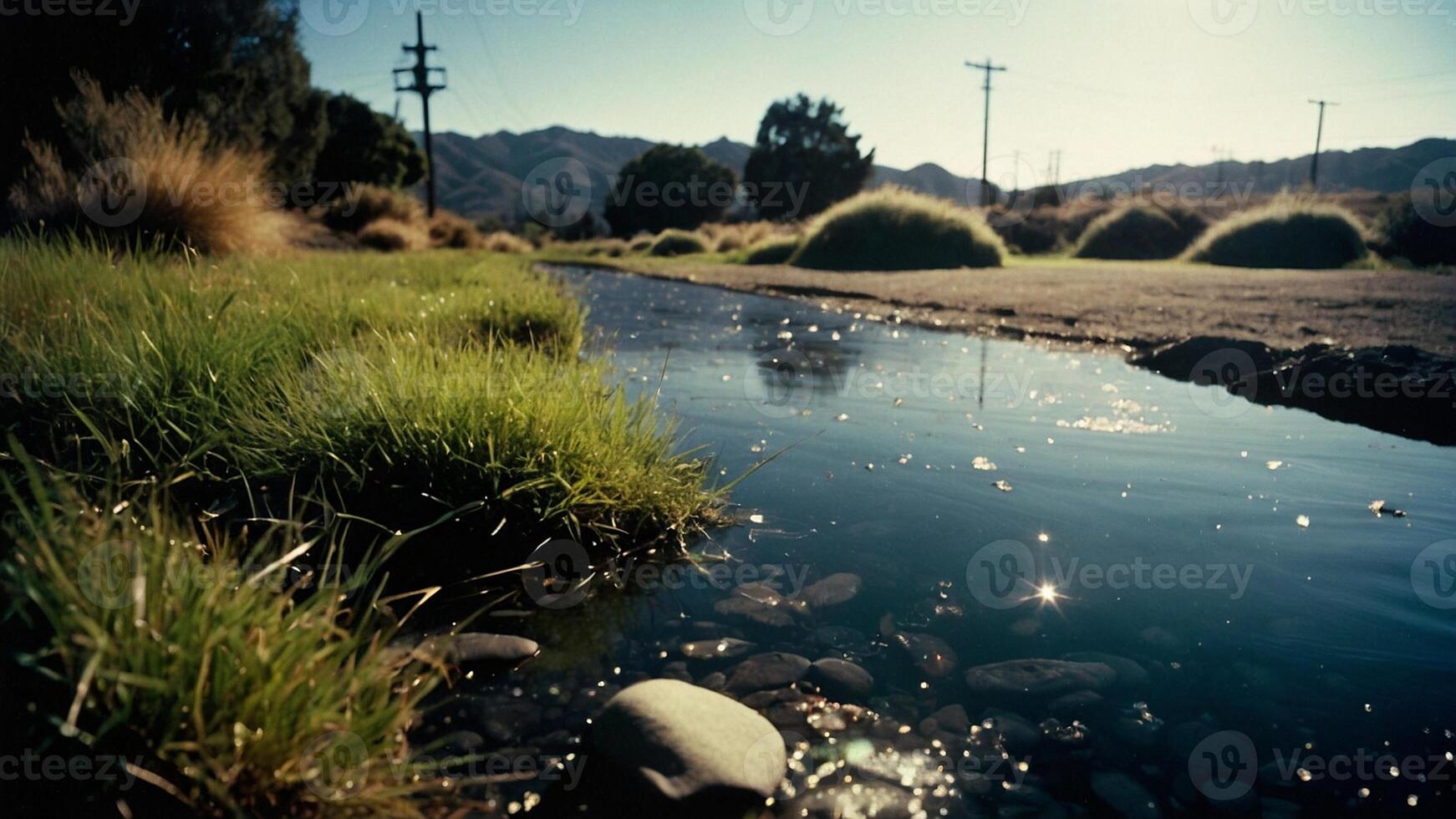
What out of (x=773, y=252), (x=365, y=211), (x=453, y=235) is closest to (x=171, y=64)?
(x=365, y=211)

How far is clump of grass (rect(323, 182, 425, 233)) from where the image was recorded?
59.7 ft

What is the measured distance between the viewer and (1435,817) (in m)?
1.35

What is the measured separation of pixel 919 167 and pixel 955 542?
171 meters

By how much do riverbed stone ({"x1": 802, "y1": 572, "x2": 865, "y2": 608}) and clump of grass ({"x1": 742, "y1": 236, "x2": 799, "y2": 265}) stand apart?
652 inches

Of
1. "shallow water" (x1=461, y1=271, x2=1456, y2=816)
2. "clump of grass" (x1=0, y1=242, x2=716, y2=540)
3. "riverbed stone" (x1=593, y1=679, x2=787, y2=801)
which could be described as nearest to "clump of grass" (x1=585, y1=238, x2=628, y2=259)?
"shallow water" (x1=461, y1=271, x2=1456, y2=816)

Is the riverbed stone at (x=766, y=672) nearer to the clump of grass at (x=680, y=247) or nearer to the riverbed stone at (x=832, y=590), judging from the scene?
the riverbed stone at (x=832, y=590)

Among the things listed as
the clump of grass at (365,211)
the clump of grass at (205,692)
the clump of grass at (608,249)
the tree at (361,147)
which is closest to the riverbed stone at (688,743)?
the clump of grass at (205,692)

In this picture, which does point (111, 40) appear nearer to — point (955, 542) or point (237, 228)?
point (237, 228)

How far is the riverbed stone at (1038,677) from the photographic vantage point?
5.67 feet

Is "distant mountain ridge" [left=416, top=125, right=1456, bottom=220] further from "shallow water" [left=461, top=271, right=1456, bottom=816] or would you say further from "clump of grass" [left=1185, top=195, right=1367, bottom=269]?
"shallow water" [left=461, top=271, right=1456, bottom=816]

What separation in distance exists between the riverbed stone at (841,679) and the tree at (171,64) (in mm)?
9912

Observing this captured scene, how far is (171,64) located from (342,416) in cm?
1530

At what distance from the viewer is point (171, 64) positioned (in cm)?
1401

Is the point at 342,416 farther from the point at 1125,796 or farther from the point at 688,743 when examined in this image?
the point at 1125,796
